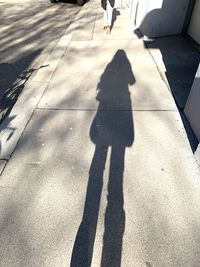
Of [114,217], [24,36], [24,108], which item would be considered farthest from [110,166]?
[24,36]

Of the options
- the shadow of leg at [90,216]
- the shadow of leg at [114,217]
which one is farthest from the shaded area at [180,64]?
the shadow of leg at [90,216]

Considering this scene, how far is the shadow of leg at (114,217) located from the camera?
1.93 m

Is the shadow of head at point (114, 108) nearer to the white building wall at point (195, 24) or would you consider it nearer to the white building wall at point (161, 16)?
the white building wall at point (161, 16)

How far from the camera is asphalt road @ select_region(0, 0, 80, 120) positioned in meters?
4.67

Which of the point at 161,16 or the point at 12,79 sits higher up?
the point at 161,16

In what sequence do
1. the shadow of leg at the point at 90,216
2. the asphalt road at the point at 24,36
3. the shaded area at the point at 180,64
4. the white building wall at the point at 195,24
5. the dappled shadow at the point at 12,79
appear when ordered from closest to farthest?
the shadow of leg at the point at 90,216 → the shaded area at the point at 180,64 → the dappled shadow at the point at 12,79 → the asphalt road at the point at 24,36 → the white building wall at the point at 195,24

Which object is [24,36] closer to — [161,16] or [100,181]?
[161,16]

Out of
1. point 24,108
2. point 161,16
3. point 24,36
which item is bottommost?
point 24,36

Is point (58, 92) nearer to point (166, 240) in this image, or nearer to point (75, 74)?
point (75, 74)

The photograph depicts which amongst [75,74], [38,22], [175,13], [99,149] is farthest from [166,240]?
[38,22]

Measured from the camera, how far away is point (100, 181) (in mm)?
2529

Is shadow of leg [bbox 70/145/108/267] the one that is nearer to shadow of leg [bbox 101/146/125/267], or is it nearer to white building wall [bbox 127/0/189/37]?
shadow of leg [bbox 101/146/125/267]

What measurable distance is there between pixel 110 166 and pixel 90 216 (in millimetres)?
684

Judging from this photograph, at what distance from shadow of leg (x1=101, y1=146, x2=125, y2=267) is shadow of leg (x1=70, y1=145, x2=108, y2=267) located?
11 cm
